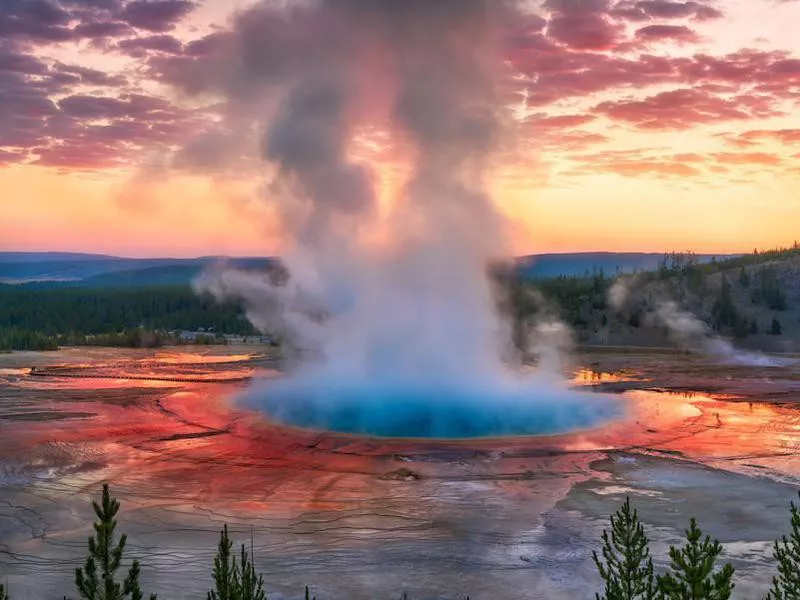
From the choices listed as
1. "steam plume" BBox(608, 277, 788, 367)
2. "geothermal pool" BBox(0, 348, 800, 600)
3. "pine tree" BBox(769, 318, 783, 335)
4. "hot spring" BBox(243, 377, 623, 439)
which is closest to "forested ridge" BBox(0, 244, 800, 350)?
"pine tree" BBox(769, 318, 783, 335)

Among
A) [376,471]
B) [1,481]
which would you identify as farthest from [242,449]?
[1,481]

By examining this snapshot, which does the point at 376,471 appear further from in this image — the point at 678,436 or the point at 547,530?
the point at 678,436

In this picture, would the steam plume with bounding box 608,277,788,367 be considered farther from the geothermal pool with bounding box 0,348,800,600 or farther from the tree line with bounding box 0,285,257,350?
the tree line with bounding box 0,285,257,350

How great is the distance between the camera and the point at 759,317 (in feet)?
142

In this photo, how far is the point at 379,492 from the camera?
12.8 metres

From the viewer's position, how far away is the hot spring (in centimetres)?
1839

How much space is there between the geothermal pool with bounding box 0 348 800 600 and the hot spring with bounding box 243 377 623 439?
0.58 m

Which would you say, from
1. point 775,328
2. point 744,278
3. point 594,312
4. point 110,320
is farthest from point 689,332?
point 110,320

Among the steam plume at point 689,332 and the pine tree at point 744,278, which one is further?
the pine tree at point 744,278

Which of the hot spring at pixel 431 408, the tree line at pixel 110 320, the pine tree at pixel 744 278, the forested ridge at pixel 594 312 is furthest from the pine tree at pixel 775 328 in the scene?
the tree line at pixel 110 320

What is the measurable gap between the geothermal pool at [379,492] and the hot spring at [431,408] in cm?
58

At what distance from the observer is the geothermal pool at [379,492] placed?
31.4ft

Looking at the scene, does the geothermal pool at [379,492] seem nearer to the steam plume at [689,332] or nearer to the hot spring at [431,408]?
the hot spring at [431,408]

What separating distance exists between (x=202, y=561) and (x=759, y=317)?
39.5 meters
